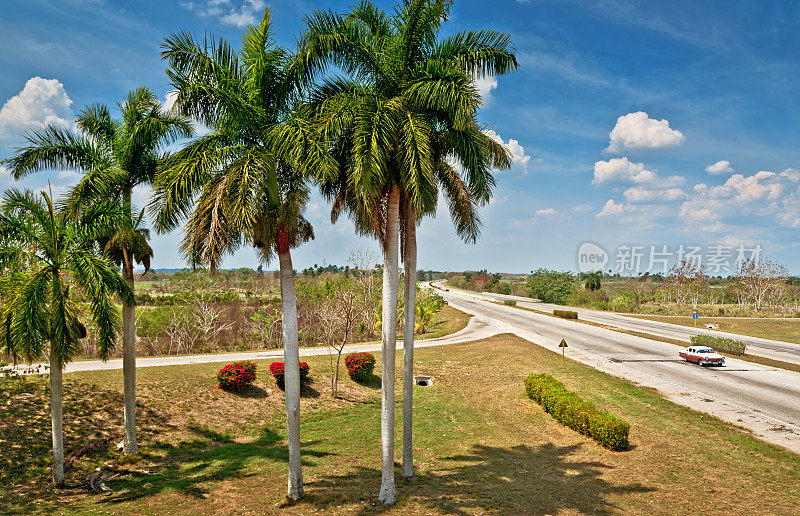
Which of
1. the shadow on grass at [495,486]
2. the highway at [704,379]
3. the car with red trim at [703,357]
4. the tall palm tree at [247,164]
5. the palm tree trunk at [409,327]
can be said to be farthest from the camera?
the car with red trim at [703,357]

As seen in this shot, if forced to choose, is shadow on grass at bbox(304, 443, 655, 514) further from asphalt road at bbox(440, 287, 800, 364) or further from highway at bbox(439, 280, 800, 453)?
asphalt road at bbox(440, 287, 800, 364)

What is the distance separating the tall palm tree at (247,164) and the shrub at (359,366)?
46.7 ft

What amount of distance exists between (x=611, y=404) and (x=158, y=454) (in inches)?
746

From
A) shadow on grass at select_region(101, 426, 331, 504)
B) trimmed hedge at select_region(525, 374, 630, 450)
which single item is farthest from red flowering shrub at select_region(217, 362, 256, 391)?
trimmed hedge at select_region(525, 374, 630, 450)

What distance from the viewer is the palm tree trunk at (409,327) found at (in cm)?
1140

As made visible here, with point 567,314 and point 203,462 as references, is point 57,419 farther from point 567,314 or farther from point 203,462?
point 567,314

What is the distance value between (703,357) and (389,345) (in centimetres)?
2629

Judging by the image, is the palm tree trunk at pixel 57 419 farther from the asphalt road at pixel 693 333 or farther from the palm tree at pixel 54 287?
the asphalt road at pixel 693 333

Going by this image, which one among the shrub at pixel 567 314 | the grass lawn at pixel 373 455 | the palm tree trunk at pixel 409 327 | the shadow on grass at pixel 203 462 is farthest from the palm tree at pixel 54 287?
the shrub at pixel 567 314

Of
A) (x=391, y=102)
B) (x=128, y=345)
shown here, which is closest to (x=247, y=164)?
(x=391, y=102)

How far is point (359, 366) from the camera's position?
24797mm

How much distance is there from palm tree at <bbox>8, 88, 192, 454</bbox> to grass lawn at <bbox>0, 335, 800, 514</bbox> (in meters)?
2.76

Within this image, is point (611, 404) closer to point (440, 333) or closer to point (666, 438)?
point (666, 438)

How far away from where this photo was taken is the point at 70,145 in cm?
1320
